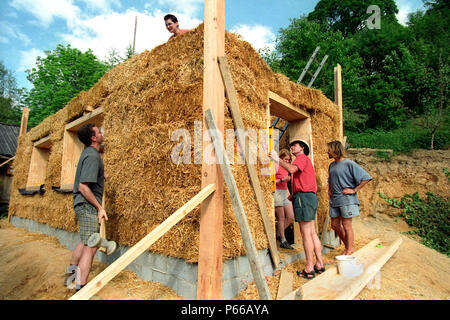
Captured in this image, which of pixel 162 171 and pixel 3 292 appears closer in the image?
pixel 162 171

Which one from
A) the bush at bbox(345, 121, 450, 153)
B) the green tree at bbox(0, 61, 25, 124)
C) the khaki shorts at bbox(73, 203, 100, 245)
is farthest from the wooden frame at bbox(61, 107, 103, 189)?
the green tree at bbox(0, 61, 25, 124)

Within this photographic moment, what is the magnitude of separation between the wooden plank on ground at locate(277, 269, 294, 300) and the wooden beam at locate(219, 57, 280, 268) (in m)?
0.16

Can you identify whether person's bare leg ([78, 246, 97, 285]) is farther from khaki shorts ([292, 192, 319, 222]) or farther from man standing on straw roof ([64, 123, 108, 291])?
khaki shorts ([292, 192, 319, 222])

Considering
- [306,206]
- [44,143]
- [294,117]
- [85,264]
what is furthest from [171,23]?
[44,143]

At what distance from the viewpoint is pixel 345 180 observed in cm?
348

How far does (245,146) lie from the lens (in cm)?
279

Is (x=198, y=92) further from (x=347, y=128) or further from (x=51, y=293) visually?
(x=347, y=128)

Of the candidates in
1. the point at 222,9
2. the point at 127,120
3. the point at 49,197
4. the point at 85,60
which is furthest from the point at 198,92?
the point at 85,60

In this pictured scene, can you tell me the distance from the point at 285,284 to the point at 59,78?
78.4 feet

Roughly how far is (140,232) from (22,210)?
21.7ft

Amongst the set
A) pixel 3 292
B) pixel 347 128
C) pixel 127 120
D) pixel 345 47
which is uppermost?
pixel 345 47

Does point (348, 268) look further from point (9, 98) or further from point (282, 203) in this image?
point (9, 98)

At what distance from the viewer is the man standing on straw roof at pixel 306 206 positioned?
3.03 metres
